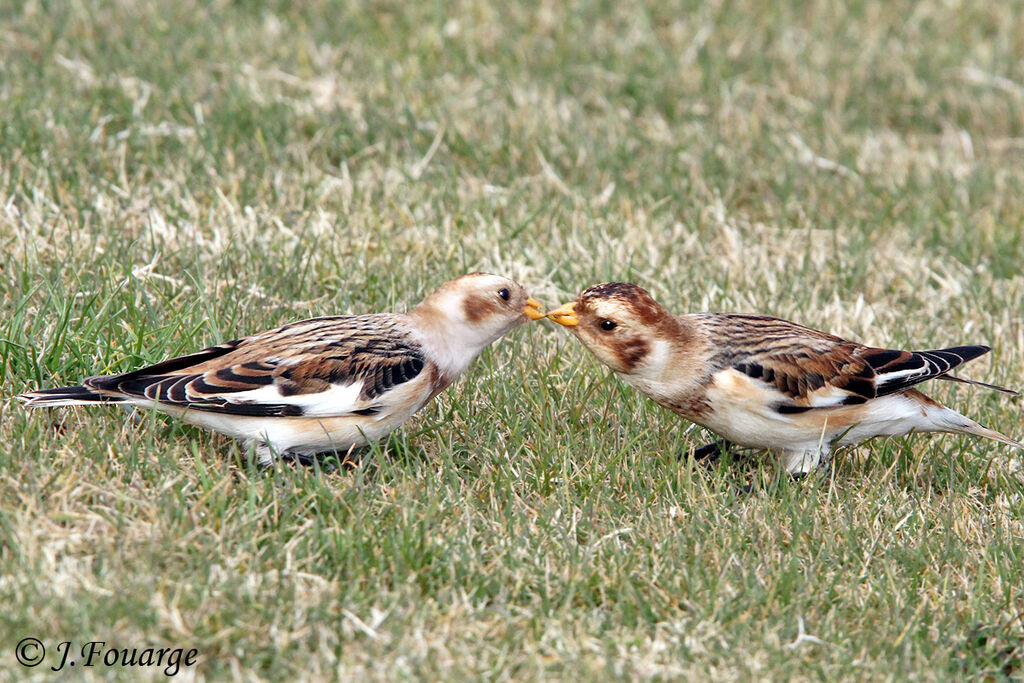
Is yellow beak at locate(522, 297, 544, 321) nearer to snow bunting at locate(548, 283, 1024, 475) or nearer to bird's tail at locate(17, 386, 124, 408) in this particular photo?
snow bunting at locate(548, 283, 1024, 475)

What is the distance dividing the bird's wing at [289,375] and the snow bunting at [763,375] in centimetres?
74

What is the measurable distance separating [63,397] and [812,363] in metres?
2.95

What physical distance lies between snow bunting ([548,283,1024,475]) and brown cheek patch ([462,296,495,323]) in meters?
0.26

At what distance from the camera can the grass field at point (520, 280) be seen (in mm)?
4066

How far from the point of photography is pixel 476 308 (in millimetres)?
5258

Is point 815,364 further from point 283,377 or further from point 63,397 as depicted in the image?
point 63,397

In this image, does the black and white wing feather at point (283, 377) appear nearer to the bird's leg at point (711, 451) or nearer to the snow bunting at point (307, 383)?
the snow bunting at point (307, 383)

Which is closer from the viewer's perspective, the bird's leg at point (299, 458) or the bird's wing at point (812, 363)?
the bird's leg at point (299, 458)

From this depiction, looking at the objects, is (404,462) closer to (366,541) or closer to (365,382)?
(365,382)

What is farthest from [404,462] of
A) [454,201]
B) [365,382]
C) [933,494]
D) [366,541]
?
[454,201]

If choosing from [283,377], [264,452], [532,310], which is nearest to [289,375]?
[283,377]

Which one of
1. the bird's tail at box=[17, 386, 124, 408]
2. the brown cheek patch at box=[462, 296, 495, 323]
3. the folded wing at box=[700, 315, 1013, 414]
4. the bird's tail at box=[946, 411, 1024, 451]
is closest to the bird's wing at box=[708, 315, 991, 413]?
the folded wing at box=[700, 315, 1013, 414]

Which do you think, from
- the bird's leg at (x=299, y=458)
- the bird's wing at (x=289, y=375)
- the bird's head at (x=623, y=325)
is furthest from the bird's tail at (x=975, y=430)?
the bird's leg at (x=299, y=458)

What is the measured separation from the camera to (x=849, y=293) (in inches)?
285
